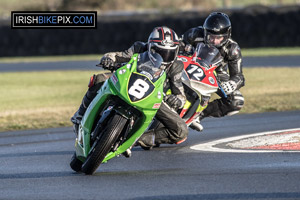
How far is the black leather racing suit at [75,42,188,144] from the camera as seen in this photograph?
23.7 feet

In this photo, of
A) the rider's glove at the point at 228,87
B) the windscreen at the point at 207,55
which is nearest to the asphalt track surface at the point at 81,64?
the rider's glove at the point at 228,87

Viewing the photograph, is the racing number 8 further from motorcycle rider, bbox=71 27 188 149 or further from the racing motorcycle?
the racing motorcycle

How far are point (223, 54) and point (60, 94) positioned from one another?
10173 millimetres

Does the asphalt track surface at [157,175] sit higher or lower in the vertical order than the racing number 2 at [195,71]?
lower

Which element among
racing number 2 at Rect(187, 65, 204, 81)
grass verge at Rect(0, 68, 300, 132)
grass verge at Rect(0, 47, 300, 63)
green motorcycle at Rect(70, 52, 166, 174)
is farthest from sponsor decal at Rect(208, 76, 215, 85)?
grass verge at Rect(0, 47, 300, 63)

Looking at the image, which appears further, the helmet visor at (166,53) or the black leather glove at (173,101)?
the black leather glove at (173,101)

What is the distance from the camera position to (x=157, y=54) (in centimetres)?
685

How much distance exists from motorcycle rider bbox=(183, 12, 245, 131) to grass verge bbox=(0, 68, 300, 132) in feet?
11.6

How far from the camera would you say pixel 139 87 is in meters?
6.38

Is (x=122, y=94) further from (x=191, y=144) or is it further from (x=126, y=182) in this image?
(x=191, y=144)

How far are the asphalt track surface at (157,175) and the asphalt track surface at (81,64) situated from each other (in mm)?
16891

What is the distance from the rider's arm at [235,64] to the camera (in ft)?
30.6

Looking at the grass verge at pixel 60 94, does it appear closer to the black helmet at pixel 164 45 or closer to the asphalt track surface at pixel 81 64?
the asphalt track surface at pixel 81 64

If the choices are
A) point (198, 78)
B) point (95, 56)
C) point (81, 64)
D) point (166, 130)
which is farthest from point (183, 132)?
point (95, 56)
